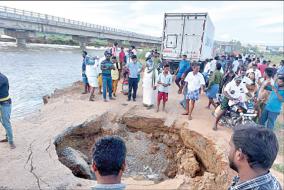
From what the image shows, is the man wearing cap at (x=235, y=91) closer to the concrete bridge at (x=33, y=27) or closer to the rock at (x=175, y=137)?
the rock at (x=175, y=137)

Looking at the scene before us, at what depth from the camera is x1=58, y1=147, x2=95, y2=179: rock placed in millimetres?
4910

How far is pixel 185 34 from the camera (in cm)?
1297

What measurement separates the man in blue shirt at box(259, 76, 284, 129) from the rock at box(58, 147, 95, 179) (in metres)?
4.29

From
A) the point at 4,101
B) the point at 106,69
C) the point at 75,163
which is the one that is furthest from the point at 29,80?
the point at 75,163

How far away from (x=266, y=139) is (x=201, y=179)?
12.1 feet

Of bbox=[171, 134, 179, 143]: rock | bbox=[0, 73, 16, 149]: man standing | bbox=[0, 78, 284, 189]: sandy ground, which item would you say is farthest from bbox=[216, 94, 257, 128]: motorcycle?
bbox=[0, 73, 16, 149]: man standing

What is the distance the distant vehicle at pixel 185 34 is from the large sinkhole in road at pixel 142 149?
6.94m

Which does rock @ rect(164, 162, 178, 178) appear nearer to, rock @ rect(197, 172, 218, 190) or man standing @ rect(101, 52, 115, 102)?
rock @ rect(197, 172, 218, 190)

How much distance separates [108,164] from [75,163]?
3798 millimetres

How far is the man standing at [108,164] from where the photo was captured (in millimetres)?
1550

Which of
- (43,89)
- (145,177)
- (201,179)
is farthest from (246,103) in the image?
(43,89)

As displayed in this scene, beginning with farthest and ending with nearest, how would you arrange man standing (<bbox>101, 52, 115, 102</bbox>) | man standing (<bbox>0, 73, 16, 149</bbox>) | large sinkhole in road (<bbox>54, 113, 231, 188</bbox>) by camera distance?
1. man standing (<bbox>101, 52, 115, 102</bbox>)
2. large sinkhole in road (<bbox>54, 113, 231, 188</bbox>)
3. man standing (<bbox>0, 73, 16, 149</bbox>)

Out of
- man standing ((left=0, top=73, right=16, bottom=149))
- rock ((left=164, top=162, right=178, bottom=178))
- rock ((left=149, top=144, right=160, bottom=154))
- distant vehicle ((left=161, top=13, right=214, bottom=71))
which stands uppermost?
Result: distant vehicle ((left=161, top=13, right=214, bottom=71))

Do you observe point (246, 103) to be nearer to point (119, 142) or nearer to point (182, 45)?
point (119, 142)
